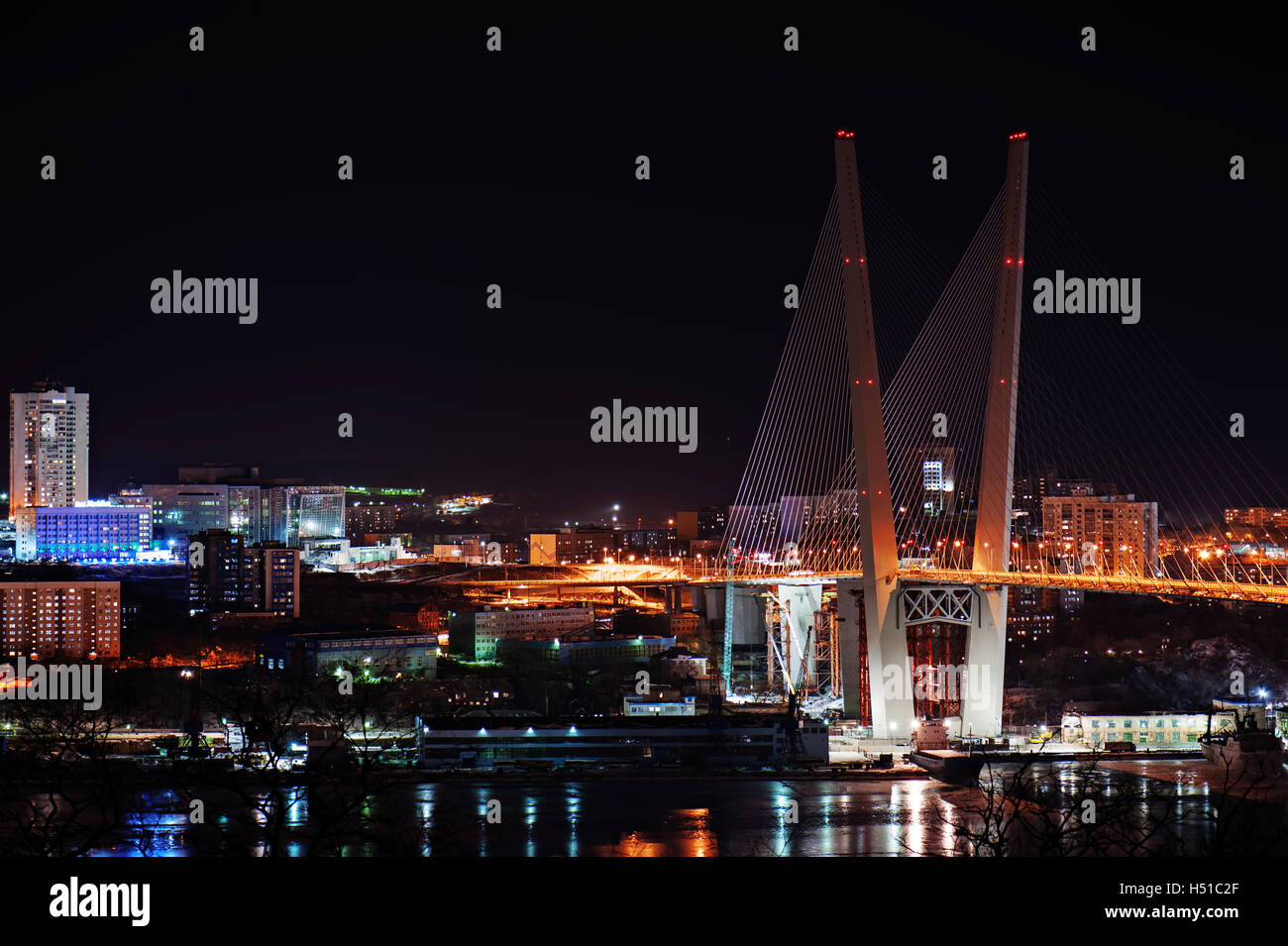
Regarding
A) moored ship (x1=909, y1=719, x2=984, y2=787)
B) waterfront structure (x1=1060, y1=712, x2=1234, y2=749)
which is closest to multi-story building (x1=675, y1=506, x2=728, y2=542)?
waterfront structure (x1=1060, y1=712, x2=1234, y2=749)

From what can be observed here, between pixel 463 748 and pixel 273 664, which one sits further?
pixel 273 664

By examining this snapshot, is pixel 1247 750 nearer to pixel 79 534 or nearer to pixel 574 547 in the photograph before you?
pixel 79 534

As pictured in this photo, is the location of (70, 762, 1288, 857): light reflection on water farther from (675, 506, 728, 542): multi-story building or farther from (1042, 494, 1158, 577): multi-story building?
(675, 506, 728, 542): multi-story building

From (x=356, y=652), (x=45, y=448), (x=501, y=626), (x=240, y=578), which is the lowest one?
(x=356, y=652)

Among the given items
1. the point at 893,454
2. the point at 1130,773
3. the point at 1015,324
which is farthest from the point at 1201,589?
the point at 893,454

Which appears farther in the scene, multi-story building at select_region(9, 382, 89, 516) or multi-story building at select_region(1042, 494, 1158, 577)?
multi-story building at select_region(9, 382, 89, 516)

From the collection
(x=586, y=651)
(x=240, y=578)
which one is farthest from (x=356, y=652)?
(x=240, y=578)
